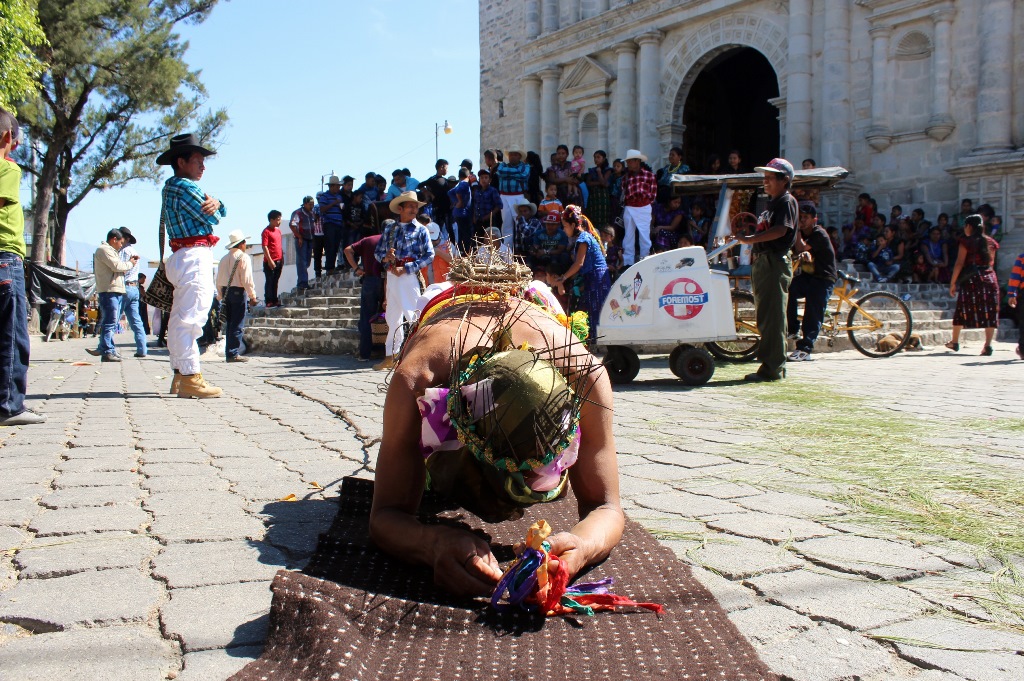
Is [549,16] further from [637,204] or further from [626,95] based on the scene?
[637,204]

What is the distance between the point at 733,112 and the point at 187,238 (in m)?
21.8

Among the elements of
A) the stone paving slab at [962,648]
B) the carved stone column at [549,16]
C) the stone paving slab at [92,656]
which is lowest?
the stone paving slab at [962,648]

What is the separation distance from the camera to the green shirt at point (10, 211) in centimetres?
497

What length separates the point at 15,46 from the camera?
1424 centimetres

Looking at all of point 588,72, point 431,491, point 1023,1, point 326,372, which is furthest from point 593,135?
point 431,491

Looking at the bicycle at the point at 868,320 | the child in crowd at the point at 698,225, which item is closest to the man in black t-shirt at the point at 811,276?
the bicycle at the point at 868,320

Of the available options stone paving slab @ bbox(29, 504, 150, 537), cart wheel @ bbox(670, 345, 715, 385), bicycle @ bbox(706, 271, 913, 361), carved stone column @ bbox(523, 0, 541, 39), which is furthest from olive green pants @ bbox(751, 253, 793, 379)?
carved stone column @ bbox(523, 0, 541, 39)

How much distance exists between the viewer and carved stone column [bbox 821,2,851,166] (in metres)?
17.0

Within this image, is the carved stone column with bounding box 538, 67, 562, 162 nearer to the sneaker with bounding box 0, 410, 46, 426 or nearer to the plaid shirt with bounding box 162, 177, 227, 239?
the plaid shirt with bounding box 162, 177, 227, 239

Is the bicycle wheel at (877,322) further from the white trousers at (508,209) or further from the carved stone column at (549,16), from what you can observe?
the carved stone column at (549,16)

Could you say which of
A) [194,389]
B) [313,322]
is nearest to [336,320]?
[313,322]

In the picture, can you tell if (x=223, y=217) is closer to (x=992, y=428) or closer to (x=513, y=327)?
(x=513, y=327)

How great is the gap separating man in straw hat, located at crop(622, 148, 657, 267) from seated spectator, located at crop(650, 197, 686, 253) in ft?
2.53

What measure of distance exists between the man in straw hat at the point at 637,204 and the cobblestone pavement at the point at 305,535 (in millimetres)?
7116
